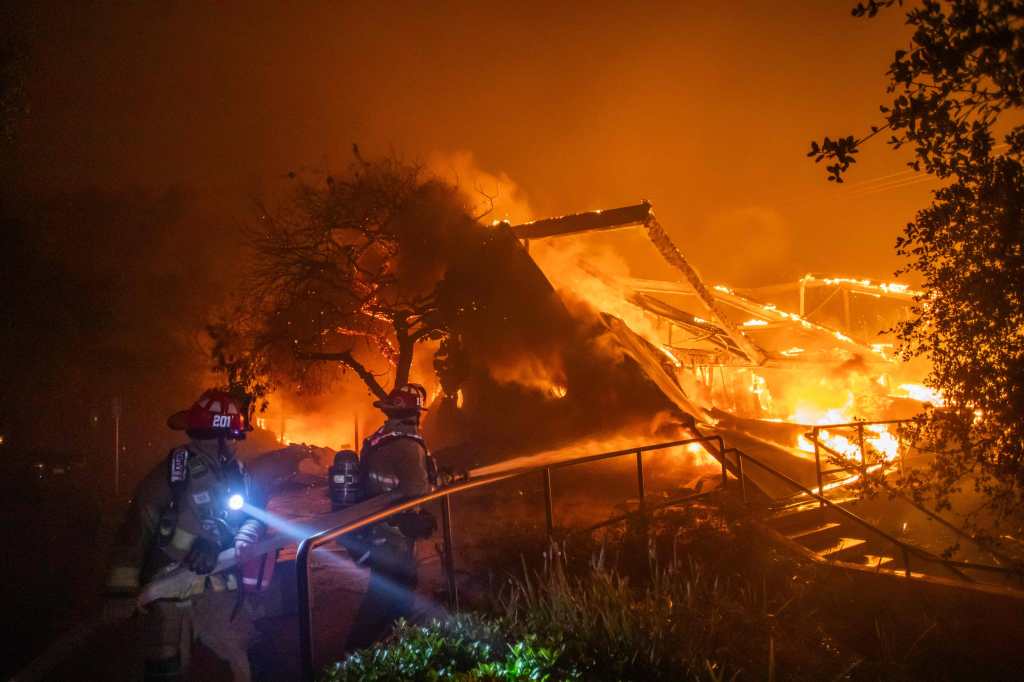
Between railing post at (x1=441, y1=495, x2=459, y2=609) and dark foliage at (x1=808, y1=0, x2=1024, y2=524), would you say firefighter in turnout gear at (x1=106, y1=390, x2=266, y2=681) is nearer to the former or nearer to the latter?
railing post at (x1=441, y1=495, x2=459, y2=609)

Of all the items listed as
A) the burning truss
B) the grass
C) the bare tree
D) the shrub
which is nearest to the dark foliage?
the grass

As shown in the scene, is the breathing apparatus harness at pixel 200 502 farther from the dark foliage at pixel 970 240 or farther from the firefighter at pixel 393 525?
the dark foliage at pixel 970 240

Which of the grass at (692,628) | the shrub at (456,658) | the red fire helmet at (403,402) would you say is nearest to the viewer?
the shrub at (456,658)

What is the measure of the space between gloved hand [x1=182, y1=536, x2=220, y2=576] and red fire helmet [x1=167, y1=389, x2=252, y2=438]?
2.40 ft

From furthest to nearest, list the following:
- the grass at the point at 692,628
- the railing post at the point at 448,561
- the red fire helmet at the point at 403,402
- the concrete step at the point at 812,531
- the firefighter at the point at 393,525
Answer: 1. the concrete step at the point at 812,531
2. the red fire helmet at the point at 403,402
3. the firefighter at the point at 393,525
4. the railing post at the point at 448,561
5. the grass at the point at 692,628

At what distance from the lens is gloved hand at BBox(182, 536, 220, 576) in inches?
146

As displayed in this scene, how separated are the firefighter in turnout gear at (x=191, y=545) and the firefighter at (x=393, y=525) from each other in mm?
1064

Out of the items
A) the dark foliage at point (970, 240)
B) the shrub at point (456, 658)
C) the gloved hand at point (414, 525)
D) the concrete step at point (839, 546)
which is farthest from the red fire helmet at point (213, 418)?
the concrete step at point (839, 546)

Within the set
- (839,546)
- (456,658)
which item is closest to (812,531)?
(839,546)

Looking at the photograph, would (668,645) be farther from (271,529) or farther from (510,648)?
(271,529)

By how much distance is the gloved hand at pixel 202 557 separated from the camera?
371cm

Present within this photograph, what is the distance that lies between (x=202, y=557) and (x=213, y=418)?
911 mm

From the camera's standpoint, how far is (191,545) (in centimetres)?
380

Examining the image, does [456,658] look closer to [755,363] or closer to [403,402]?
[403,402]
